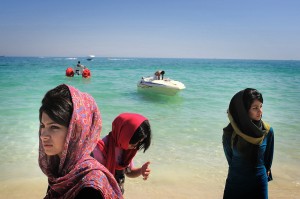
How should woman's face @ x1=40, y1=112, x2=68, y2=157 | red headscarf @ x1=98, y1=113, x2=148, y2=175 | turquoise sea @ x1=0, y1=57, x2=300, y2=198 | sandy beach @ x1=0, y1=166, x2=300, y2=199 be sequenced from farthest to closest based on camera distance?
turquoise sea @ x1=0, y1=57, x2=300, y2=198 → sandy beach @ x1=0, y1=166, x2=300, y2=199 → red headscarf @ x1=98, y1=113, x2=148, y2=175 → woman's face @ x1=40, y1=112, x2=68, y2=157

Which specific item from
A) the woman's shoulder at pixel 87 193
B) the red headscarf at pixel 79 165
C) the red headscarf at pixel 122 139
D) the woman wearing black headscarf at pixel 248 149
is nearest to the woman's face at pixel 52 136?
the red headscarf at pixel 79 165

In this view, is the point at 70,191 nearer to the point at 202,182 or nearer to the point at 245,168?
the point at 245,168

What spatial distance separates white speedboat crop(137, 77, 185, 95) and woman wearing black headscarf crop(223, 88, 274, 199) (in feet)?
35.7

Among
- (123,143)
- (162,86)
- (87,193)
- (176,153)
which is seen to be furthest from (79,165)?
(162,86)

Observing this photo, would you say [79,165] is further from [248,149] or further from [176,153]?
[176,153]

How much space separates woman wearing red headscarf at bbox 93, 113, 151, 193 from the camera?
2027 millimetres

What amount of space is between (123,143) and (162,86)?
1183 cm

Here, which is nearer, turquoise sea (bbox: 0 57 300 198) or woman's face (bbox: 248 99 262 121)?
woman's face (bbox: 248 99 262 121)

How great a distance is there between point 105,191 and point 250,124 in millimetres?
1657

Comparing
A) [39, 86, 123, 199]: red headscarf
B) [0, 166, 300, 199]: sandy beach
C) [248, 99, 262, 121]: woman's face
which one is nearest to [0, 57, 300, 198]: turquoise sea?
[0, 166, 300, 199]: sandy beach

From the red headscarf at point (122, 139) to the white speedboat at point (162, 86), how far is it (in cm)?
1148

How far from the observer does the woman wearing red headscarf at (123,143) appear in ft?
6.65

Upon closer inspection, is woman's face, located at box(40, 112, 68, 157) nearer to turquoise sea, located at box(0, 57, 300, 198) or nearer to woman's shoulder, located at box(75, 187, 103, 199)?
woman's shoulder, located at box(75, 187, 103, 199)

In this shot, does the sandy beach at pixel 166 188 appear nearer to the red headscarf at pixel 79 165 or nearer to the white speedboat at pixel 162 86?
the red headscarf at pixel 79 165
